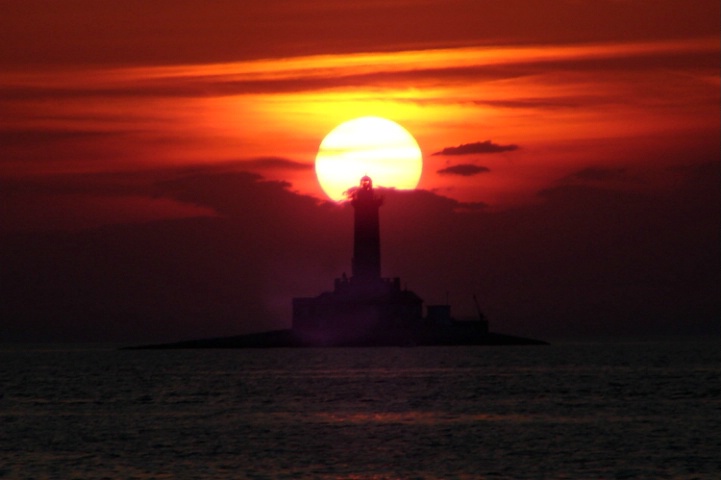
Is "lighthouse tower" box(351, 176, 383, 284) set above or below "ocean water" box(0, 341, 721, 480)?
above

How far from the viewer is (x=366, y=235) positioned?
189 m

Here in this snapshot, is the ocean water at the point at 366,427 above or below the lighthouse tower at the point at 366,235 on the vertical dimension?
below

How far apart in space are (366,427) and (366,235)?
11969cm

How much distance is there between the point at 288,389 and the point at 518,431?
44031 millimetres

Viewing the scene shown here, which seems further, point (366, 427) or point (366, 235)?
point (366, 235)

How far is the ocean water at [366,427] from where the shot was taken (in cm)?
5269

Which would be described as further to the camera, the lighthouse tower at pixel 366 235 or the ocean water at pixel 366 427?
the lighthouse tower at pixel 366 235

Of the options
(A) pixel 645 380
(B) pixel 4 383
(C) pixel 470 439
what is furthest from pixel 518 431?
(B) pixel 4 383

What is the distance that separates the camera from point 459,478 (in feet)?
163

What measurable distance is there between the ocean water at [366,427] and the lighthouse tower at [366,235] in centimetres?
5720

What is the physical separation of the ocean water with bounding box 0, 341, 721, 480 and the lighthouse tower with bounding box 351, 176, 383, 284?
57195 millimetres

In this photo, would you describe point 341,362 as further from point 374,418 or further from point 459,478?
point 459,478

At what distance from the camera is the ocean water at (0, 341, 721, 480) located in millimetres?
52688

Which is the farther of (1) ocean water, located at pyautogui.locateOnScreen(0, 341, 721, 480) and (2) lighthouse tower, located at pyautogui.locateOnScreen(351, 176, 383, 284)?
(2) lighthouse tower, located at pyautogui.locateOnScreen(351, 176, 383, 284)
